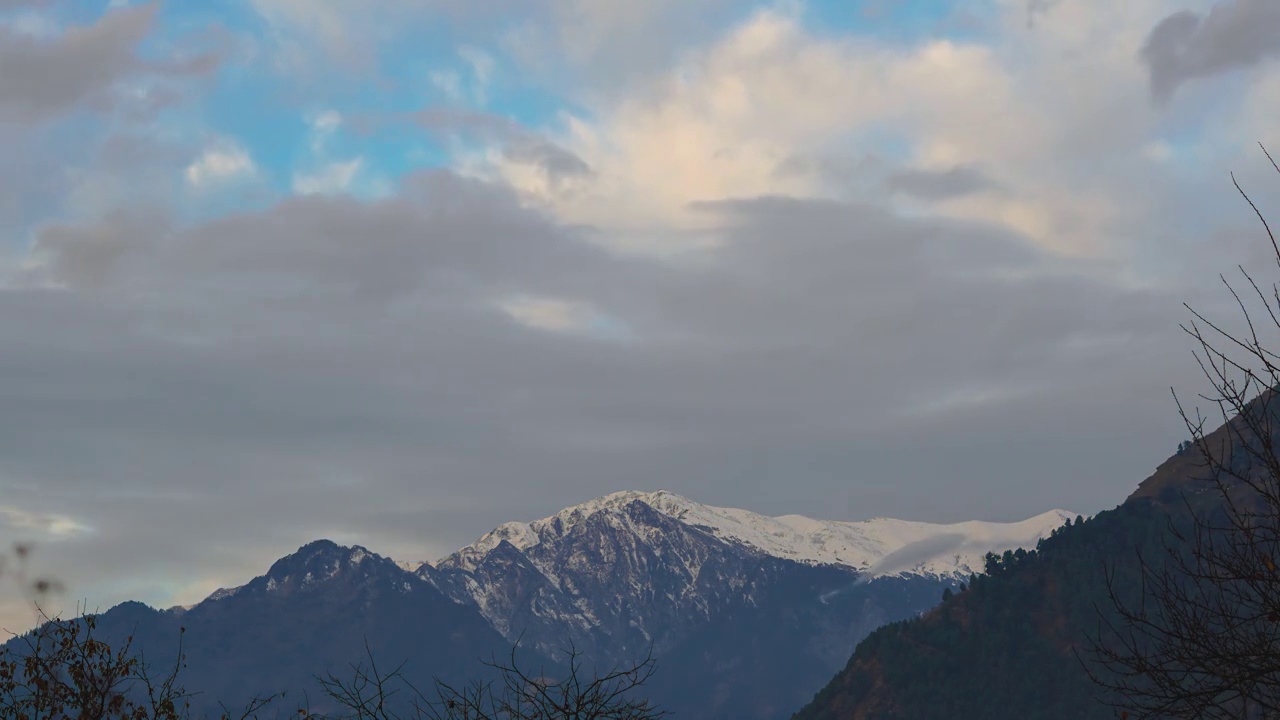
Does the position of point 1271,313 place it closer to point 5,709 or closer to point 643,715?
point 643,715

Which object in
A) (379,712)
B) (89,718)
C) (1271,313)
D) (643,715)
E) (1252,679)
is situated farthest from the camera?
(89,718)

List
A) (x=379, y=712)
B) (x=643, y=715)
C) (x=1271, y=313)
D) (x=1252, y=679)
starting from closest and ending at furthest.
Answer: (x=1252, y=679) < (x=1271, y=313) < (x=643, y=715) < (x=379, y=712)

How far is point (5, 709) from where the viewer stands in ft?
91.2

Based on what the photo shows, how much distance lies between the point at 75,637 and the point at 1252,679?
22.2 meters

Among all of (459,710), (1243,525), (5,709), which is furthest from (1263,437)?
(5,709)

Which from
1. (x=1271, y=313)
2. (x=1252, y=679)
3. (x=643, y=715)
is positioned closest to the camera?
(x=1252, y=679)

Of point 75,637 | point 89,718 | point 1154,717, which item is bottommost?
point 1154,717

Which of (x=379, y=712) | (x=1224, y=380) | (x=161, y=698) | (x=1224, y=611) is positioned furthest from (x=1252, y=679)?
(x=161, y=698)

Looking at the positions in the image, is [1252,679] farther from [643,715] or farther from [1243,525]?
[643,715]

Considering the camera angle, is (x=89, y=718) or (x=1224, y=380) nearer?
(x=1224, y=380)

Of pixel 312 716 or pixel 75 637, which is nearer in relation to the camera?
pixel 312 716

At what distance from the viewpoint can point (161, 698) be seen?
93.9 feet

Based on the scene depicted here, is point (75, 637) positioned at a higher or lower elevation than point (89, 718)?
higher

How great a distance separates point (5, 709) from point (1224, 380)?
24.6m
